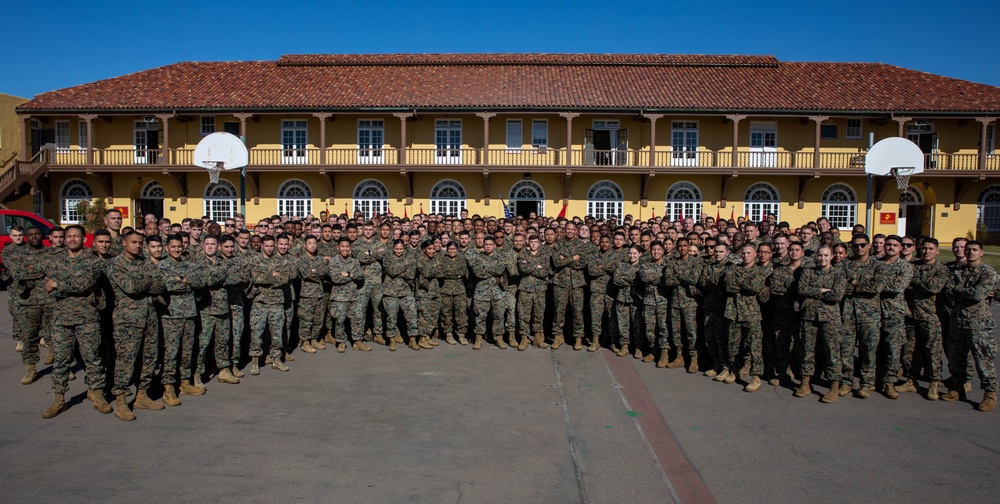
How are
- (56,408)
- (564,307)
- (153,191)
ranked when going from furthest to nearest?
(153,191), (564,307), (56,408)

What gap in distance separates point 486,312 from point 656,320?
270 cm

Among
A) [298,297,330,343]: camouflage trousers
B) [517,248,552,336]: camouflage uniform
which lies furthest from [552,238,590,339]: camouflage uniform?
[298,297,330,343]: camouflage trousers

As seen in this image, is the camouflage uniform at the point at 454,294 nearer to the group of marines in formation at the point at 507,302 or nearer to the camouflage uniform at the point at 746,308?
the group of marines in formation at the point at 507,302

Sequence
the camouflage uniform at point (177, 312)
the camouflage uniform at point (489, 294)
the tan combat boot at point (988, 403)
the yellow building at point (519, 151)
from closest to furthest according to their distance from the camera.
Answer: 1. the camouflage uniform at point (177, 312)
2. the tan combat boot at point (988, 403)
3. the camouflage uniform at point (489, 294)
4. the yellow building at point (519, 151)

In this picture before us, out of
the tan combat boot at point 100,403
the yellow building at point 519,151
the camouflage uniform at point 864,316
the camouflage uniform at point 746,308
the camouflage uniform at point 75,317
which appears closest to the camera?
the camouflage uniform at point 75,317

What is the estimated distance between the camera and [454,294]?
1038 centimetres

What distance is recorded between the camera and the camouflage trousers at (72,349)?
21.4 feet

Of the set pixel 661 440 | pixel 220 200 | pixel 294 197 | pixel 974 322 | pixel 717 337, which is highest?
pixel 294 197

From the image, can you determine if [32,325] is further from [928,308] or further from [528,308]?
[928,308]

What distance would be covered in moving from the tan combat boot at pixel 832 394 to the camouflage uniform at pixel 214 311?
712cm

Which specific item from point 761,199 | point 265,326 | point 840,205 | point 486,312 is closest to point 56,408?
point 265,326

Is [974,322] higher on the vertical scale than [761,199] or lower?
lower

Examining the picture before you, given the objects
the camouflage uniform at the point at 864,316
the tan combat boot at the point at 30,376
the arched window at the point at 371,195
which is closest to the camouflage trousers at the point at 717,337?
the camouflage uniform at the point at 864,316

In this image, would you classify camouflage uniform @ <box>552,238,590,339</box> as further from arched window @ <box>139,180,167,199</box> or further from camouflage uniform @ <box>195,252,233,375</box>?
arched window @ <box>139,180,167,199</box>
